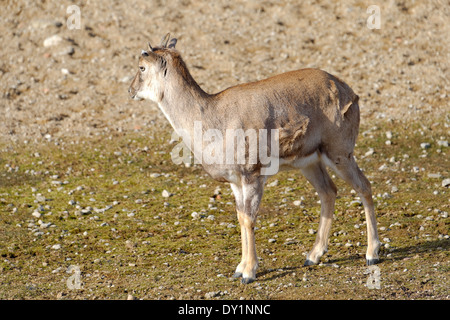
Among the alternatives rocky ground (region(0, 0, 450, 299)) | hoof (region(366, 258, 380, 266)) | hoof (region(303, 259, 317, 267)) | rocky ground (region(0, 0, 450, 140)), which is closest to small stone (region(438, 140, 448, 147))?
rocky ground (region(0, 0, 450, 299))

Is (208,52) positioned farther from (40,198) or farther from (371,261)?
(371,261)

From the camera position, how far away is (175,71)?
1010cm

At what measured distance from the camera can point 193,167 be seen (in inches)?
610

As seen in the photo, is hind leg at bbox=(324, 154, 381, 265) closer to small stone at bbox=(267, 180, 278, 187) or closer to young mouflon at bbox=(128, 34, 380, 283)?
young mouflon at bbox=(128, 34, 380, 283)

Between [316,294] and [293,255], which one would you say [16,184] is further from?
[316,294]

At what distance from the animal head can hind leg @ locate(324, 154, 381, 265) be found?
267cm

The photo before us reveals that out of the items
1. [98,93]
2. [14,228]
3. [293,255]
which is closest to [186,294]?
[293,255]

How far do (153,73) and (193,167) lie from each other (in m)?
5.50

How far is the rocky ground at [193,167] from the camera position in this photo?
1000 cm

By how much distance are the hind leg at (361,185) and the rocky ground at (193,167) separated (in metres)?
0.27

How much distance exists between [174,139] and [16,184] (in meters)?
3.87

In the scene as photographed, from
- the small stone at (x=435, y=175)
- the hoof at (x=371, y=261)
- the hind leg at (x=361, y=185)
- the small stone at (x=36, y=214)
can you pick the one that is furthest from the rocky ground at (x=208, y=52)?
the hoof at (x=371, y=261)

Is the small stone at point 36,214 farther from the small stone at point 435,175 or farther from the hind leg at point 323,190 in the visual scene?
the small stone at point 435,175

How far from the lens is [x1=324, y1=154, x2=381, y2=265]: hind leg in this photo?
9.97m
